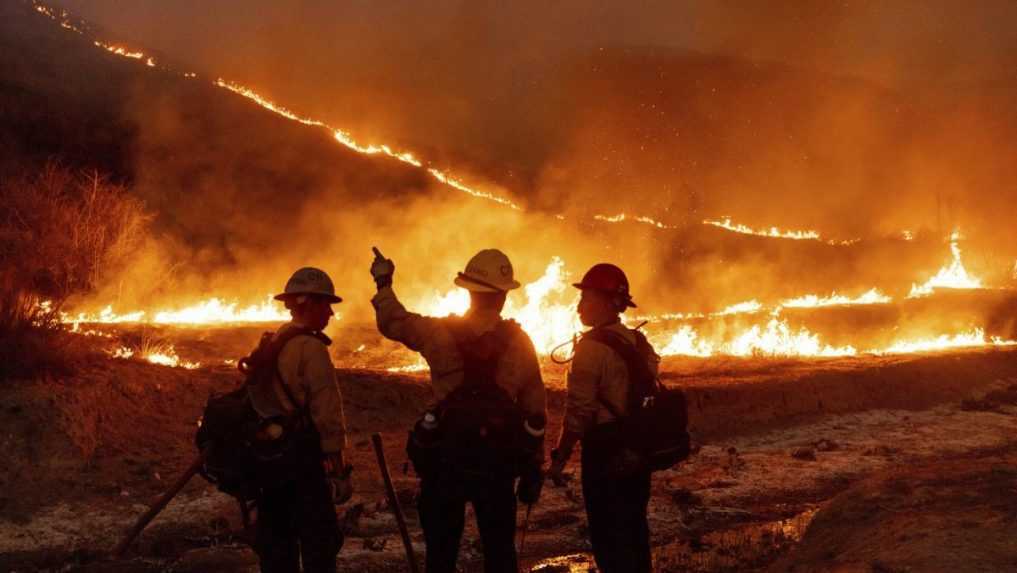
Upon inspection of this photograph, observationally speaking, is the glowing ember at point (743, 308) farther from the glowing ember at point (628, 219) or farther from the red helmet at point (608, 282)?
the red helmet at point (608, 282)

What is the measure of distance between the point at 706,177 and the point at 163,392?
183 feet

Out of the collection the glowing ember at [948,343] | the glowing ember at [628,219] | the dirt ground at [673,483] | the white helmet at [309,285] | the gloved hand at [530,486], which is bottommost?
the dirt ground at [673,483]

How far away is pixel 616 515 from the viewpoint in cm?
462

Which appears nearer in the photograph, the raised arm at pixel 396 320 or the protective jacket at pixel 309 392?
the raised arm at pixel 396 320

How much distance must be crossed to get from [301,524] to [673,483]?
21.8 ft

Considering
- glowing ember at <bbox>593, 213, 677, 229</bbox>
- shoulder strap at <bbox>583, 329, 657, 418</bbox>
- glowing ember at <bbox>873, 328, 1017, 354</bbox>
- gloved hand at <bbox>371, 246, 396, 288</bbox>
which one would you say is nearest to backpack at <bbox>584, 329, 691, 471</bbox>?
shoulder strap at <bbox>583, 329, 657, 418</bbox>

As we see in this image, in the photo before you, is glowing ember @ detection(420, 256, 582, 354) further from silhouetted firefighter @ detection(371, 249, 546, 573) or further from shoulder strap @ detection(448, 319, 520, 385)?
shoulder strap @ detection(448, 319, 520, 385)

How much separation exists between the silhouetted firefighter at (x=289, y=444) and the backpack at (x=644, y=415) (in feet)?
5.30

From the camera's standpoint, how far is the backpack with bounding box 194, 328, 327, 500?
A: 14.6ft

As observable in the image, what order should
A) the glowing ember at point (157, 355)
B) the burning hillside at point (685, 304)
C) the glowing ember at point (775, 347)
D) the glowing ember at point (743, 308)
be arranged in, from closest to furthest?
the glowing ember at point (157, 355)
the glowing ember at point (775, 347)
the burning hillside at point (685, 304)
the glowing ember at point (743, 308)

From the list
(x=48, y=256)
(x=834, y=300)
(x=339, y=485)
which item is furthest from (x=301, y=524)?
(x=834, y=300)

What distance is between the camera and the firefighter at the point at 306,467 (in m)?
4.54

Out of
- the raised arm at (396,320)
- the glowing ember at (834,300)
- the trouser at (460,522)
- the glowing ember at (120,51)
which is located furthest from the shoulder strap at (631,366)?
the glowing ember at (120,51)

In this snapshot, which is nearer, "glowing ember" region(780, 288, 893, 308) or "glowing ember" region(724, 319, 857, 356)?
"glowing ember" region(724, 319, 857, 356)
